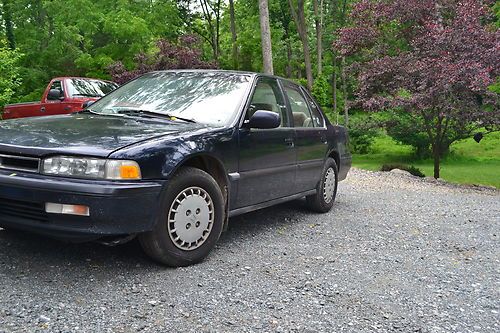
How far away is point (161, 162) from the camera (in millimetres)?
3375

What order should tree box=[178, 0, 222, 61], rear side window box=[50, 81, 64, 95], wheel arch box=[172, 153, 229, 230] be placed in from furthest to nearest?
tree box=[178, 0, 222, 61] → rear side window box=[50, 81, 64, 95] → wheel arch box=[172, 153, 229, 230]

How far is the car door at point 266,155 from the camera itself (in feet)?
13.9

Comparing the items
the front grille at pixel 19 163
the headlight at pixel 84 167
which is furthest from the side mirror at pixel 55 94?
the headlight at pixel 84 167

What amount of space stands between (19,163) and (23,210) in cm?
33

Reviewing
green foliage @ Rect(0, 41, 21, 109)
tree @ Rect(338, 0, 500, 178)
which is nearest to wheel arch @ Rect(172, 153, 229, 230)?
tree @ Rect(338, 0, 500, 178)

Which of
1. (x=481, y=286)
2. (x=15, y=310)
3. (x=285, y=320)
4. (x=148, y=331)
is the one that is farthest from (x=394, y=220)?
(x=15, y=310)

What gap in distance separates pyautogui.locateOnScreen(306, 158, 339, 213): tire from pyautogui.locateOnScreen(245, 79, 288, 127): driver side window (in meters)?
1.18

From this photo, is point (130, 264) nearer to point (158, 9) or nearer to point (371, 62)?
point (371, 62)

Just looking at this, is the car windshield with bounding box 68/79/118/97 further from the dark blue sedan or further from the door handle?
the door handle

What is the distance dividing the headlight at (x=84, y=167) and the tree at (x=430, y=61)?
8531mm

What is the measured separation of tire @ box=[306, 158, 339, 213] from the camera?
5879mm

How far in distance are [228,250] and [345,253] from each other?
43.1 inches

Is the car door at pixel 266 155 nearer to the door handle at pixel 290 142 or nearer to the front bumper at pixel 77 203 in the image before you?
the door handle at pixel 290 142

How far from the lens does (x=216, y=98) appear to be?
175 inches
